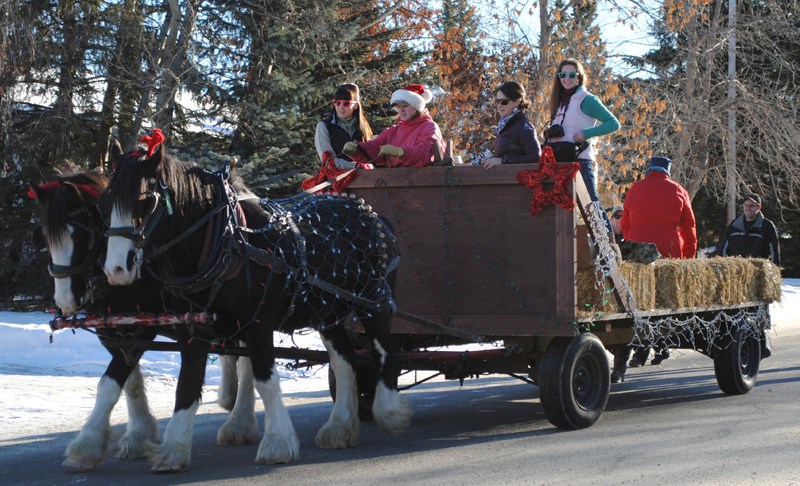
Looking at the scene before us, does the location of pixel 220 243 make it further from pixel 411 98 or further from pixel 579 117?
pixel 579 117

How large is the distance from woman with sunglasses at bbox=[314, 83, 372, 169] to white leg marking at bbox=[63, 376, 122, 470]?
9.61ft

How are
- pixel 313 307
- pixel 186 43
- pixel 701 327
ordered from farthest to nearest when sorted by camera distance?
1. pixel 186 43
2. pixel 701 327
3. pixel 313 307

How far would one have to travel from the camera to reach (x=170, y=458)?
5789 millimetres

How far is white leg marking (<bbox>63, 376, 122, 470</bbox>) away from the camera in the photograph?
5.95 meters

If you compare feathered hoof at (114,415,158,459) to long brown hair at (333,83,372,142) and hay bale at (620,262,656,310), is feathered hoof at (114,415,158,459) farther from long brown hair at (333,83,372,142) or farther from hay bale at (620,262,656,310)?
hay bale at (620,262,656,310)

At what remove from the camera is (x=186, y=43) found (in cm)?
1485

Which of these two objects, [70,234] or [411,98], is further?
[411,98]

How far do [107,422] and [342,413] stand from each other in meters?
1.62

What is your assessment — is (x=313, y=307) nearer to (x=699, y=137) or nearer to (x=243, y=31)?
(x=243, y=31)

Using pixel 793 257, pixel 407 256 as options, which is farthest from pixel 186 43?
pixel 793 257

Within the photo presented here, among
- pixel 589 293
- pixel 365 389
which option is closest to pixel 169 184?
pixel 365 389

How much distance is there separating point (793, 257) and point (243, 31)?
68.0 ft

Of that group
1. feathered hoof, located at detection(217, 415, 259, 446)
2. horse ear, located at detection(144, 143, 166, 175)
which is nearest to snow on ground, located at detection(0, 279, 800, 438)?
feathered hoof, located at detection(217, 415, 259, 446)

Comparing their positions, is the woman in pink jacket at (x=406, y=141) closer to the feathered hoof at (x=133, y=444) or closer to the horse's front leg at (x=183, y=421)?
the horse's front leg at (x=183, y=421)
